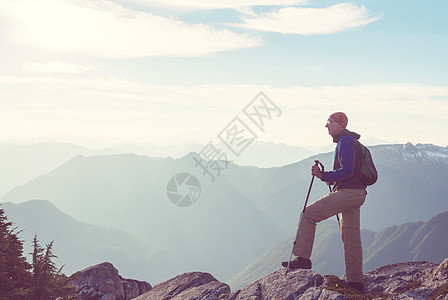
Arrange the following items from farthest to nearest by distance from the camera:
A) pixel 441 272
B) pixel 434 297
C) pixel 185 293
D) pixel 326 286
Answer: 1. pixel 185 293
2. pixel 326 286
3. pixel 441 272
4. pixel 434 297

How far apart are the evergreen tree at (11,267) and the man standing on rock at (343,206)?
960 cm

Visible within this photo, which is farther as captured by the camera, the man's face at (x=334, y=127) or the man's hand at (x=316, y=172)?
the man's face at (x=334, y=127)

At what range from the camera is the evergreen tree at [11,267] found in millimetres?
13925

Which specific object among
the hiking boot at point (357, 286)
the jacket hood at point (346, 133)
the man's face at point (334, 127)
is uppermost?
the man's face at point (334, 127)

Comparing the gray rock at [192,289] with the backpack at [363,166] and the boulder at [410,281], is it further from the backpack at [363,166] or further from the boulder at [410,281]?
the backpack at [363,166]

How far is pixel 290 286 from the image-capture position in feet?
45.6

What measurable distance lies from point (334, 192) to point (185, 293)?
846 cm

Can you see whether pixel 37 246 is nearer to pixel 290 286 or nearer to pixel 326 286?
pixel 290 286

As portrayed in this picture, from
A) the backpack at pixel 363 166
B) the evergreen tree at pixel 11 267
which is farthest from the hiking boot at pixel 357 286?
the evergreen tree at pixel 11 267

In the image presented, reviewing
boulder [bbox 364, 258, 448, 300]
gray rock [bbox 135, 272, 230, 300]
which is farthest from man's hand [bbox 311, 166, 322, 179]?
gray rock [bbox 135, 272, 230, 300]

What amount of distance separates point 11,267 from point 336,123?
12799 millimetres

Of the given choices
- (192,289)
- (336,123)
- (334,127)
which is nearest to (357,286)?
(334,127)

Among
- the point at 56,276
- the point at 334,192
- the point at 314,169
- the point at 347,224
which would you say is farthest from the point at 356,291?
the point at 56,276

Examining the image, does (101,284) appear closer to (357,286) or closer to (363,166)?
(357,286)
